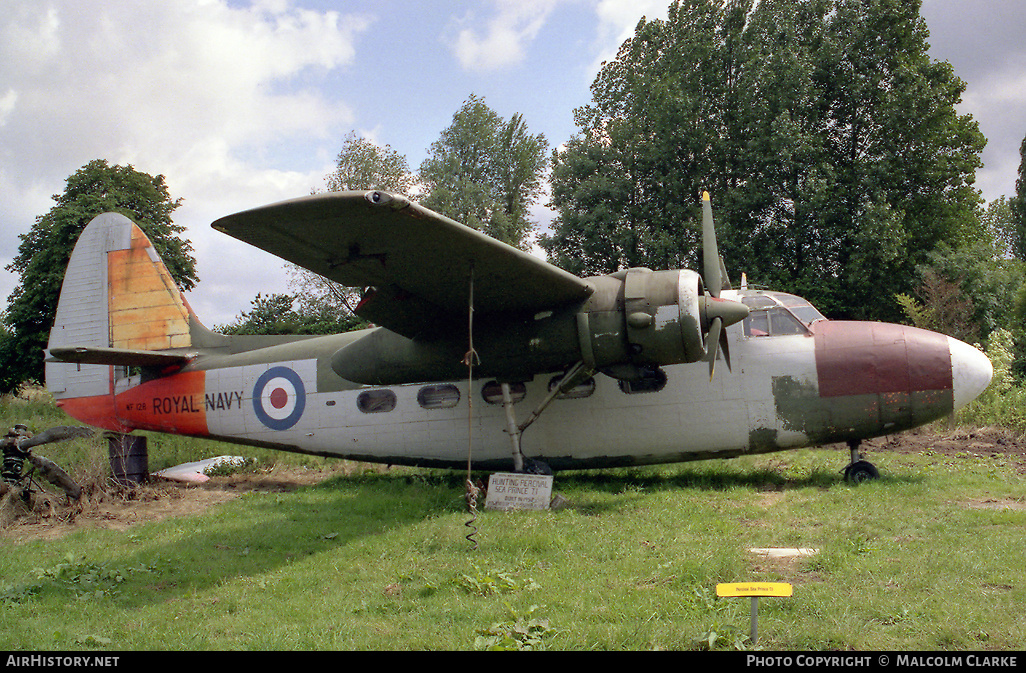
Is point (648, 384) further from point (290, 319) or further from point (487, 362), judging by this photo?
point (290, 319)

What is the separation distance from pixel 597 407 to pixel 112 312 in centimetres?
847

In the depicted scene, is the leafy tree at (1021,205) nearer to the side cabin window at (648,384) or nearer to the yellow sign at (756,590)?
the side cabin window at (648,384)

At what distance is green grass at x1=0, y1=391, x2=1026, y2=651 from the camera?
4168mm

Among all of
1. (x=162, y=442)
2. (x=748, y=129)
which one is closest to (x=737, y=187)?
(x=748, y=129)

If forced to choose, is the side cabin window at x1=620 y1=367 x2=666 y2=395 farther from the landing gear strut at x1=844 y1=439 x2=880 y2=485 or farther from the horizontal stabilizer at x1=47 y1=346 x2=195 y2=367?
the horizontal stabilizer at x1=47 y1=346 x2=195 y2=367

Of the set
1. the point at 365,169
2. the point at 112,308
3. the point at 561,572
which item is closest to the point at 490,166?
the point at 365,169

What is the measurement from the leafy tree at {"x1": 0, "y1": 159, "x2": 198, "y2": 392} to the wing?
2072cm

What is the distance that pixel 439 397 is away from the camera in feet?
31.9

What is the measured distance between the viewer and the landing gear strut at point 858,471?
8.54 meters

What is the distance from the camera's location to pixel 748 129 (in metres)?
25.7

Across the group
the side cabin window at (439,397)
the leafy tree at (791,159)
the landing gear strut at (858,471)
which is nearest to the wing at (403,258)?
the side cabin window at (439,397)

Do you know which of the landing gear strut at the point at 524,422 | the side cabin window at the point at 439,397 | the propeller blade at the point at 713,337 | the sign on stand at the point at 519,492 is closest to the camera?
the propeller blade at the point at 713,337

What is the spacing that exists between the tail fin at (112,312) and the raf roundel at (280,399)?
1.60 metres

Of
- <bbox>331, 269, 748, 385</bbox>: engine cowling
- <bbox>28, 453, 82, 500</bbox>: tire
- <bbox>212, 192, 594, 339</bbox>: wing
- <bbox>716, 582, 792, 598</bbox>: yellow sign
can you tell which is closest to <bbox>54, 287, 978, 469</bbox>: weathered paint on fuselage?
<bbox>331, 269, 748, 385</bbox>: engine cowling
